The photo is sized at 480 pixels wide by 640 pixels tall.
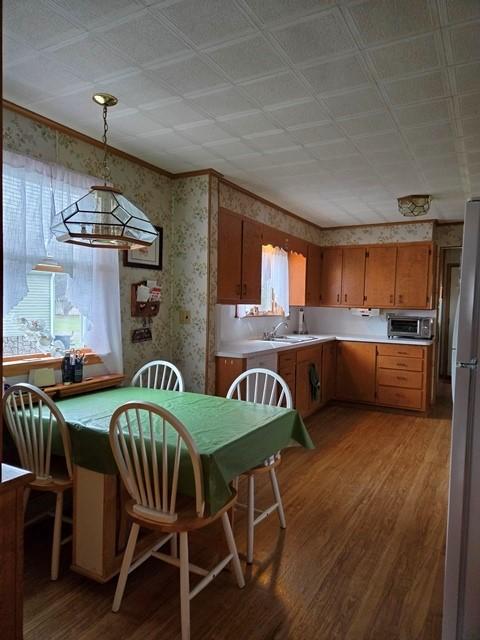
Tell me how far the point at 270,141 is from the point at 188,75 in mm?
948

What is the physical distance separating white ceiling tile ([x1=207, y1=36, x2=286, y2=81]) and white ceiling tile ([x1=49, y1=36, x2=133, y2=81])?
1.45 ft

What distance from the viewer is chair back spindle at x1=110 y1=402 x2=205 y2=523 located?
170 cm

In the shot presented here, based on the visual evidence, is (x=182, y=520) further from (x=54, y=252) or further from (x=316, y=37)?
(x=316, y=37)

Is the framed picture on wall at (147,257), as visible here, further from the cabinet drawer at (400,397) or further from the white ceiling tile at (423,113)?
the cabinet drawer at (400,397)

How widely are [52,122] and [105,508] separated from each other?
2249 mm

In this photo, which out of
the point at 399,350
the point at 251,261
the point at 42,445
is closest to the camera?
the point at 42,445

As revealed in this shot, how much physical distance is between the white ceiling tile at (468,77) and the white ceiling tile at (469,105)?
69 millimetres

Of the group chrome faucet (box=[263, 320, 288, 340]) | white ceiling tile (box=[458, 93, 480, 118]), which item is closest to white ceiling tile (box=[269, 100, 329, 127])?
white ceiling tile (box=[458, 93, 480, 118])

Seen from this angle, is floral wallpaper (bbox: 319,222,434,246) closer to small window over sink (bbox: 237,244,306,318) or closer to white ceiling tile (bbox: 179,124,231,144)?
small window over sink (bbox: 237,244,306,318)

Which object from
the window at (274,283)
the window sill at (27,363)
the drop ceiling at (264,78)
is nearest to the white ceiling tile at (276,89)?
the drop ceiling at (264,78)

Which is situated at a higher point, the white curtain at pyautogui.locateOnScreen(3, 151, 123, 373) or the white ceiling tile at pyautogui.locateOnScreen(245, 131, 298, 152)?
the white ceiling tile at pyautogui.locateOnScreen(245, 131, 298, 152)

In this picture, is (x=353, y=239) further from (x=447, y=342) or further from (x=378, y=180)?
(x=447, y=342)

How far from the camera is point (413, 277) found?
5.44m

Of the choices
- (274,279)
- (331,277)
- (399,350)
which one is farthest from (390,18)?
(331,277)
